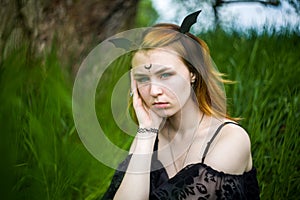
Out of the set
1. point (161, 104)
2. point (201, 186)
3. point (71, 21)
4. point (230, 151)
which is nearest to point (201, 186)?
point (201, 186)

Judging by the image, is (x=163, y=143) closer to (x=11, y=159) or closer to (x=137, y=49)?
(x=137, y=49)

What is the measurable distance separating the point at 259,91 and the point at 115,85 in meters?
0.92

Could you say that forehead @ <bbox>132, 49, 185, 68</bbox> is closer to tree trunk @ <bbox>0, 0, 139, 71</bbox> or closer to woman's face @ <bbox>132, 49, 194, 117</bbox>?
woman's face @ <bbox>132, 49, 194, 117</bbox>

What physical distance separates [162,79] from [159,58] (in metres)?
0.05

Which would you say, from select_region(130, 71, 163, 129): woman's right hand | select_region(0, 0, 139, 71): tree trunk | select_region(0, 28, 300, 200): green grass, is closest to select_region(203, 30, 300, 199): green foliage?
select_region(0, 28, 300, 200): green grass

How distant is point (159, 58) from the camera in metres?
1.23

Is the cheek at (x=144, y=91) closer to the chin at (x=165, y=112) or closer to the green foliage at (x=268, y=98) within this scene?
the chin at (x=165, y=112)

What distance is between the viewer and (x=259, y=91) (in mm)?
2402

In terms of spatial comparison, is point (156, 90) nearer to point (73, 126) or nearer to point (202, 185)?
point (202, 185)

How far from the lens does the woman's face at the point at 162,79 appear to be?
1.22 m

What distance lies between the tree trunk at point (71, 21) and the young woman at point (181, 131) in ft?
1.85

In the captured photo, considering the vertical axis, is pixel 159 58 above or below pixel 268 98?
above

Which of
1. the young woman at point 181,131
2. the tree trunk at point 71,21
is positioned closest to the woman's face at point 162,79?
the young woman at point 181,131

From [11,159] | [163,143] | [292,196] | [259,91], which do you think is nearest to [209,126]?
[163,143]
